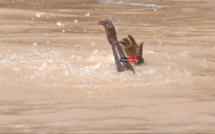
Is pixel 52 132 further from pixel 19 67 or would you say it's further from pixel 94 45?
pixel 94 45

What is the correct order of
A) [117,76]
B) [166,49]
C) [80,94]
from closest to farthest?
[80,94], [117,76], [166,49]

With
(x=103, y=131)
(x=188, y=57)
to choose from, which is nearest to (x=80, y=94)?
(x=103, y=131)

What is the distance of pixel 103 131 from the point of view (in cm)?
541

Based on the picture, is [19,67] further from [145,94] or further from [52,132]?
[52,132]

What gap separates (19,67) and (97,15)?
5505mm

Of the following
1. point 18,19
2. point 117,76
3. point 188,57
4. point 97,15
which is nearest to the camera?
point 117,76

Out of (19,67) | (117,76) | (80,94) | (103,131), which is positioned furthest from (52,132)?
(19,67)

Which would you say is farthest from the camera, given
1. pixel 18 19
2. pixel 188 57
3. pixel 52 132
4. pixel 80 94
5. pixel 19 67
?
pixel 18 19

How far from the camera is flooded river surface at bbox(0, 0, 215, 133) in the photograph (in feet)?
18.9

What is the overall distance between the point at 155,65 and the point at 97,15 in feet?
17.3

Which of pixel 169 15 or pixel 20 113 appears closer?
pixel 20 113

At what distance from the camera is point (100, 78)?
732 centimetres

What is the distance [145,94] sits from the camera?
6738 mm

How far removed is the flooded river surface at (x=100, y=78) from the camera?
18.9 feet
